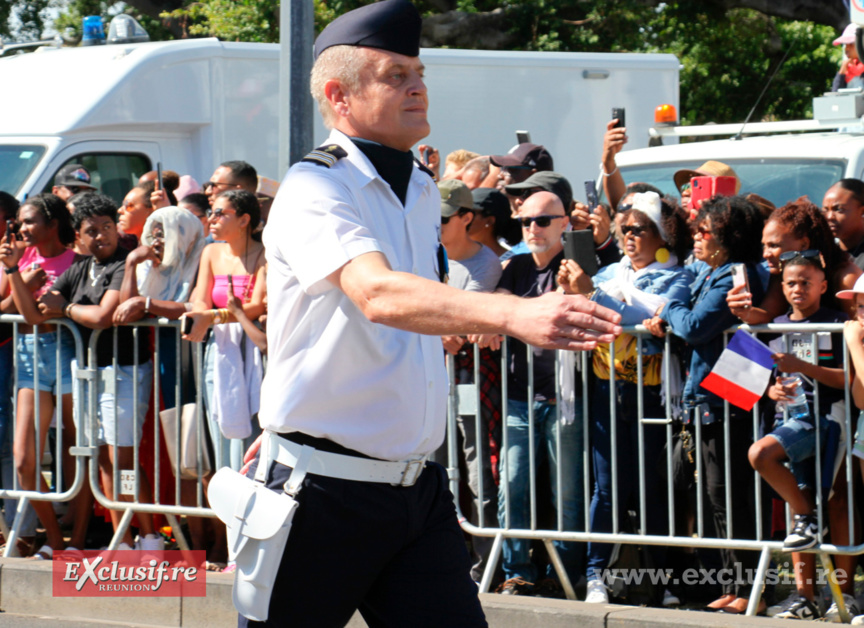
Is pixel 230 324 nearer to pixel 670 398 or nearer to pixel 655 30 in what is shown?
pixel 670 398

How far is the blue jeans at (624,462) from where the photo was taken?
534 centimetres

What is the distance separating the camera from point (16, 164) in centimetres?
848

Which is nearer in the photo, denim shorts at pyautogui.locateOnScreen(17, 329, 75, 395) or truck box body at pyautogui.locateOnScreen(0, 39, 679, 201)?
denim shorts at pyautogui.locateOnScreen(17, 329, 75, 395)

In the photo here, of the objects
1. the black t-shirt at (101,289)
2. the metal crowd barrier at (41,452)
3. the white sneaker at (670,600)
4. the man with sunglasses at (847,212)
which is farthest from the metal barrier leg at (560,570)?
the metal crowd barrier at (41,452)

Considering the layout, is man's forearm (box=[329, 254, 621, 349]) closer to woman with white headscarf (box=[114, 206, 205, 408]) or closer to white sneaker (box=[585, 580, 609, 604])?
white sneaker (box=[585, 580, 609, 604])

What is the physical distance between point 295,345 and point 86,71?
6.51m

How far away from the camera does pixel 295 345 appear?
2.84m

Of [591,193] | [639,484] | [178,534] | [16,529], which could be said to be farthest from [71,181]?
[639,484]

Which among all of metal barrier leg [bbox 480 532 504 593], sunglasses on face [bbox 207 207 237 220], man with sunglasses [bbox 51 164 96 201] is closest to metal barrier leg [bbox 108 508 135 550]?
sunglasses on face [bbox 207 207 237 220]

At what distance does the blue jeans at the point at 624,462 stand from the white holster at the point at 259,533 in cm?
269

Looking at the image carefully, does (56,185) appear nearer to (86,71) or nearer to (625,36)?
(86,71)

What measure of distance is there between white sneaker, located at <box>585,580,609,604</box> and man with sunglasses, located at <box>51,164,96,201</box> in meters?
4.56

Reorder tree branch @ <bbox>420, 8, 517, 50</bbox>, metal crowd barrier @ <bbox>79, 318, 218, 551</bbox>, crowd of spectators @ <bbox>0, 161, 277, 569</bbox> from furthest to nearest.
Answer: tree branch @ <bbox>420, 8, 517, 50</bbox> → metal crowd barrier @ <bbox>79, 318, 218, 551</bbox> → crowd of spectators @ <bbox>0, 161, 277, 569</bbox>

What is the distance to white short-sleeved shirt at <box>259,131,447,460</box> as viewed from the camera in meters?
2.75
